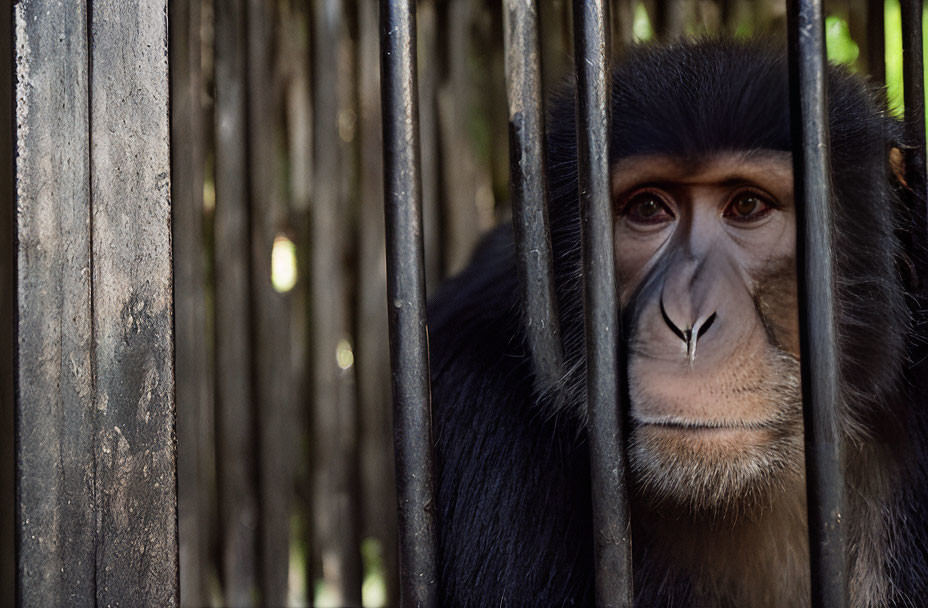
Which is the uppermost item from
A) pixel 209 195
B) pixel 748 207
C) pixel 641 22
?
pixel 641 22

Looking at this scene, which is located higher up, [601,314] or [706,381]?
[601,314]

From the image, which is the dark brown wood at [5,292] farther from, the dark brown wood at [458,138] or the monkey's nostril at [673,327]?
the dark brown wood at [458,138]

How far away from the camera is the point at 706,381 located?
1.32 meters

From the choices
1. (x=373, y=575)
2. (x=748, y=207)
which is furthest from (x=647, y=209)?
(x=373, y=575)

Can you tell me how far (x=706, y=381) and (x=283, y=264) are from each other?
2060 millimetres

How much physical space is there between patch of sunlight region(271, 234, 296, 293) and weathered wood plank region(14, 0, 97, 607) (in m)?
→ 2.04

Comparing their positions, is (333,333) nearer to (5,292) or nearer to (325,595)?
(325,595)

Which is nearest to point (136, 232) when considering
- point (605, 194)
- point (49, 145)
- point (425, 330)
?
point (49, 145)

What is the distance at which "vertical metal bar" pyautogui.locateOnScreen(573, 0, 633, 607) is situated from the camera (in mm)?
969

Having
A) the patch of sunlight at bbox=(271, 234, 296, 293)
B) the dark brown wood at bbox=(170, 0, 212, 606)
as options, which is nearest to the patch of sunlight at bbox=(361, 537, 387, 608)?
the dark brown wood at bbox=(170, 0, 212, 606)

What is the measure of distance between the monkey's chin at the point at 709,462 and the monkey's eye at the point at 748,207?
1.51 ft

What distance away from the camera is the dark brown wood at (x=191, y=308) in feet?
8.95

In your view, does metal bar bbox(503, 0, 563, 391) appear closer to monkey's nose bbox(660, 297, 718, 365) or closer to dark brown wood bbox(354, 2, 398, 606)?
monkey's nose bbox(660, 297, 718, 365)

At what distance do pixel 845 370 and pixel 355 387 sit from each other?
1.83m
